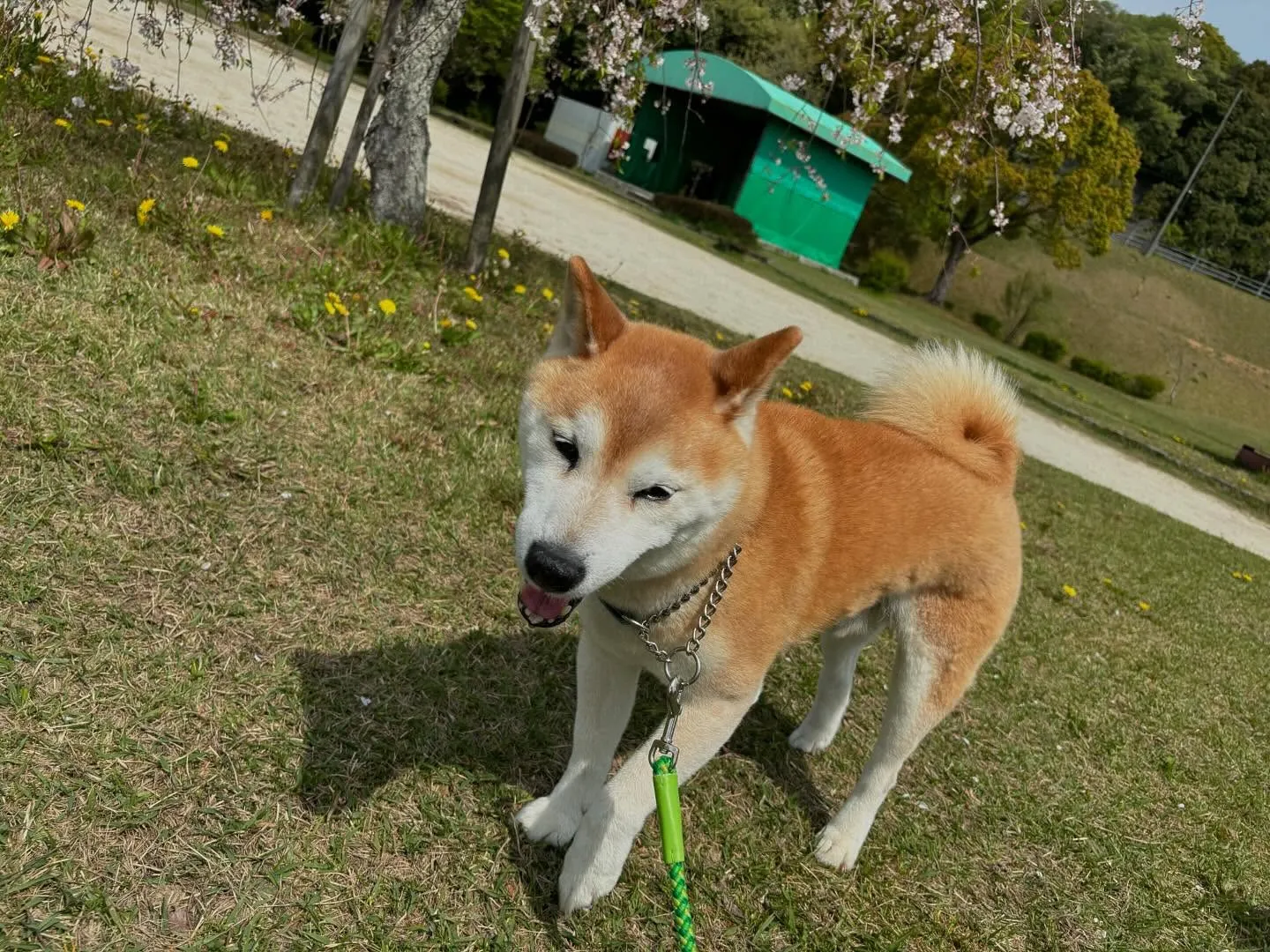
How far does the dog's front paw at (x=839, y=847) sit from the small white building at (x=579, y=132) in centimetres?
3254

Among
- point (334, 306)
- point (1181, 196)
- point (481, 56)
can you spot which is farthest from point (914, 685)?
point (1181, 196)

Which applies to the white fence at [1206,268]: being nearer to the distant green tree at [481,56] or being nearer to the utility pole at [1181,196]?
the utility pole at [1181,196]

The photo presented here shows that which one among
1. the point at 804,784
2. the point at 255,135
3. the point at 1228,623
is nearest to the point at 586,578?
the point at 804,784

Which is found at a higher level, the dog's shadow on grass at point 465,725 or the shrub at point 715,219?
the shrub at point 715,219

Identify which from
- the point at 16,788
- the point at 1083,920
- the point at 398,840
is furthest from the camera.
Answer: the point at 1083,920

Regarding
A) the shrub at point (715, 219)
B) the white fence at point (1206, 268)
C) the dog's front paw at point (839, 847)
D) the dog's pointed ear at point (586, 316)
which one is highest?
the white fence at point (1206, 268)

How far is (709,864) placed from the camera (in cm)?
289

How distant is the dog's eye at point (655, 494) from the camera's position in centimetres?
219

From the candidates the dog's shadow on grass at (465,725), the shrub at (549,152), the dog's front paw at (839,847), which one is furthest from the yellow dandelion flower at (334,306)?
the shrub at (549,152)

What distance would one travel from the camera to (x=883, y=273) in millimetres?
33562

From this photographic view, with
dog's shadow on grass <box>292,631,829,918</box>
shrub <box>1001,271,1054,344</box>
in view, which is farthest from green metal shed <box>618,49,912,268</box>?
dog's shadow on grass <box>292,631,829,918</box>

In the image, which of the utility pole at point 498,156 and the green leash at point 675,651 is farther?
the utility pole at point 498,156

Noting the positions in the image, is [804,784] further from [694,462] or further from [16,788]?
[16,788]

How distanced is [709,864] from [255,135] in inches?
322
